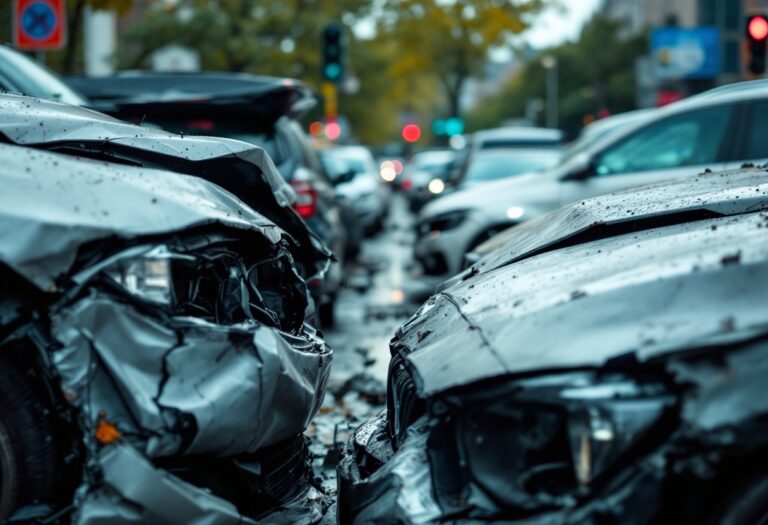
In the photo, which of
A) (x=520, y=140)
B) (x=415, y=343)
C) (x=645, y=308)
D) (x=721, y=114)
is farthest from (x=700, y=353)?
(x=520, y=140)

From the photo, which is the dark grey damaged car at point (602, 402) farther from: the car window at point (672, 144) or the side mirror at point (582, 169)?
the side mirror at point (582, 169)

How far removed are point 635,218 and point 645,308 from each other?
4.21 ft

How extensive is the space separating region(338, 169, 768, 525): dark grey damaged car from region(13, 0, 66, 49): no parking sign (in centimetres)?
916

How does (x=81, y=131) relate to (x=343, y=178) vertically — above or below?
above

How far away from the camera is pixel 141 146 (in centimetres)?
420

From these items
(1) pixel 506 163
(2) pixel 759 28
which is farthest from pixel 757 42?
(1) pixel 506 163

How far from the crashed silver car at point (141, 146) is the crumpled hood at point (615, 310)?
1172 mm

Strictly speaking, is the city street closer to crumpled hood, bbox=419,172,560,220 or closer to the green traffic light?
crumpled hood, bbox=419,172,560,220

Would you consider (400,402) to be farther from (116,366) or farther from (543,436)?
(116,366)

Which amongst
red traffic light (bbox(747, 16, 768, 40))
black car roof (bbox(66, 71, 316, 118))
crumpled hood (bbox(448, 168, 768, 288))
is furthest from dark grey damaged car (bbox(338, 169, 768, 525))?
red traffic light (bbox(747, 16, 768, 40))

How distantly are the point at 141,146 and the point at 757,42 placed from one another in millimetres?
12707

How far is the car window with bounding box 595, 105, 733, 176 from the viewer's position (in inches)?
355

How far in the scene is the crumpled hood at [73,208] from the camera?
3295 millimetres

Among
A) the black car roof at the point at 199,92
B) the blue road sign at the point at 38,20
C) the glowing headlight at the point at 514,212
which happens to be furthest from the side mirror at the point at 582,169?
the blue road sign at the point at 38,20
